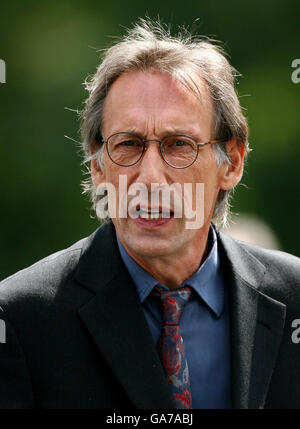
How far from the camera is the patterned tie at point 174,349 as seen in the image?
3045 millimetres

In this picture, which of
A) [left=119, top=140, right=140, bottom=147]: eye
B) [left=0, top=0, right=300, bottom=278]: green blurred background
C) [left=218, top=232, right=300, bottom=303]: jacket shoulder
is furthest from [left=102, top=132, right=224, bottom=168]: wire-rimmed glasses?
[left=0, top=0, right=300, bottom=278]: green blurred background

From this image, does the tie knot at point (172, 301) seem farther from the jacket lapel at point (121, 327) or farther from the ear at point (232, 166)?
the ear at point (232, 166)

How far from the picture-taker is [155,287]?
10.6 ft

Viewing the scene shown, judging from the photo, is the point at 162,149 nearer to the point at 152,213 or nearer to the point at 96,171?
the point at 152,213

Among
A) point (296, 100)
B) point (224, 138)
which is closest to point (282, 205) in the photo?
point (296, 100)

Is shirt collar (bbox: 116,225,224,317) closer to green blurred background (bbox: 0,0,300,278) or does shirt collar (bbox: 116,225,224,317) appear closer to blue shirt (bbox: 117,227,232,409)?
blue shirt (bbox: 117,227,232,409)

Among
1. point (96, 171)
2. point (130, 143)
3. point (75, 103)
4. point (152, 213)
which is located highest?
point (75, 103)

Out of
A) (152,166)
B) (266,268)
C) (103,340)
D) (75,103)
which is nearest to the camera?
(103,340)

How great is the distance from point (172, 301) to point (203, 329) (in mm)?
160

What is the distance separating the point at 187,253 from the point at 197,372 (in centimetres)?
48

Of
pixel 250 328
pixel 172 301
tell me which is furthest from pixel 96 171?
pixel 250 328
